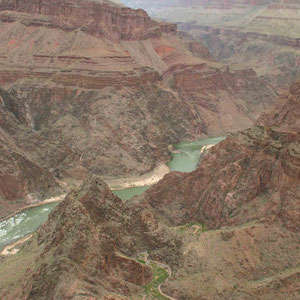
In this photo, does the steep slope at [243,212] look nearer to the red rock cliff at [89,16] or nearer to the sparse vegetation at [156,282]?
the sparse vegetation at [156,282]

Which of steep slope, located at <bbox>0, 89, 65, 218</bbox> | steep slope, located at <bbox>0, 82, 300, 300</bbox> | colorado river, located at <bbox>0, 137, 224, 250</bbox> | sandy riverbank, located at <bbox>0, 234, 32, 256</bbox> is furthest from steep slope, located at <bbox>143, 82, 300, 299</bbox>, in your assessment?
steep slope, located at <bbox>0, 89, 65, 218</bbox>

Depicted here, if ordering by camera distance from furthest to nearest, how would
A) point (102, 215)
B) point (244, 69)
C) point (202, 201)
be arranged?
point (244, 69), point (202, 201), point (102, 215)

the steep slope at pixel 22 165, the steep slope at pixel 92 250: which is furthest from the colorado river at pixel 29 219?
the steep slope at pixel 92 250

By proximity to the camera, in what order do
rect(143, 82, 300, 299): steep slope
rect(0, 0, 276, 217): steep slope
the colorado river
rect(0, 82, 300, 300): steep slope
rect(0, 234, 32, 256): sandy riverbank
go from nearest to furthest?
rect(0, 82, 300, 300): steep slope
rect(143, 82, 300, 299): steep slope
rect(0, 234, 32, 256): sandy riverbank
the colorado river
rect(0, 0, 276, 217): steep slope

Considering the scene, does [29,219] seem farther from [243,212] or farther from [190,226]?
[243,212]

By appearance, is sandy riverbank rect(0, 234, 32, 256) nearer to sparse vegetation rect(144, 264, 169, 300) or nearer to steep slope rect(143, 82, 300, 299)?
steep slope rect(143, 82, 300, 299)

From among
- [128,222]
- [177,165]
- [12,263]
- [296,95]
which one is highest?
[296,95]

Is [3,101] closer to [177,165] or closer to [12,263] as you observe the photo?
[177,165]

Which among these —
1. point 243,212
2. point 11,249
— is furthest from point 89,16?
point 243,212

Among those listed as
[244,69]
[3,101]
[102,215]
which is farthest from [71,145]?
[244,69]
